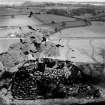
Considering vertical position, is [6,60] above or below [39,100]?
above

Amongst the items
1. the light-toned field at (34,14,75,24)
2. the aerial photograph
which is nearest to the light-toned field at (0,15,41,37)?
the aerial photograph

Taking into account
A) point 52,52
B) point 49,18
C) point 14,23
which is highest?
point 49,18

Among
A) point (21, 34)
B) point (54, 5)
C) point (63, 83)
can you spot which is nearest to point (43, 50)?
point (21, 34)

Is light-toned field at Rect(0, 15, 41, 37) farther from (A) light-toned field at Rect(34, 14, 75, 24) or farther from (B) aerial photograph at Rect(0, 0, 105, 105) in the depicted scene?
(A) light-toned field at Rect(34, 14, 75, 24)

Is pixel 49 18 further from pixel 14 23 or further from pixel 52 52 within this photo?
pixel 52 52

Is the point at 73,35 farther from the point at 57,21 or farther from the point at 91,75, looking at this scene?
the point at 91,75

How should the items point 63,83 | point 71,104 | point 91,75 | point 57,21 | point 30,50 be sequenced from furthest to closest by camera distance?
1. point 57,21
2. point 30,50
3. point 91,75
4. point 63,83
5. point 71,104

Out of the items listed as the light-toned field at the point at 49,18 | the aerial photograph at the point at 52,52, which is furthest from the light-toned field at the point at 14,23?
the light-toned field at the point at 49,18

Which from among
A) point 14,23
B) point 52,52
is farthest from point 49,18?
point 52,52
